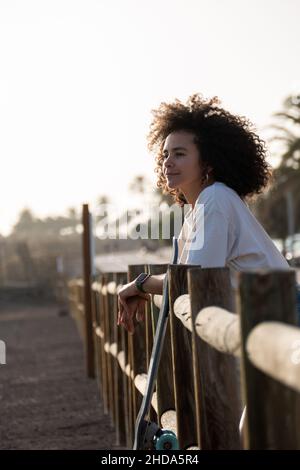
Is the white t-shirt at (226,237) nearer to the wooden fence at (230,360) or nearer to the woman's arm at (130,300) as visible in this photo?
the wooden fence at (230,360)

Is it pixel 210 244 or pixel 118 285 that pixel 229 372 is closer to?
pixel 210 244

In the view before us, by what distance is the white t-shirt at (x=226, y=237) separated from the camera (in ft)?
10.5

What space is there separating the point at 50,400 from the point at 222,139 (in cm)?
598

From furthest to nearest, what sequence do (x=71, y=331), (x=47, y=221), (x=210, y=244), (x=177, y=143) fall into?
(x=47, y=221) < (x=71, y=331) < (x=177, y=143) < (x=210, y=244)

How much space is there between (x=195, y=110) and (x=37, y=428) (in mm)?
4291

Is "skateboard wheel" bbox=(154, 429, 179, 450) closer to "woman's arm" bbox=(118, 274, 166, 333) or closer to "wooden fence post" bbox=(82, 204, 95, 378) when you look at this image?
"woman's arm" bbox=(118, 274, 166, 333)

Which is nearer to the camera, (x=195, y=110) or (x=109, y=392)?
(x=195, y=110)

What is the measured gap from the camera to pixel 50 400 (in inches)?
369

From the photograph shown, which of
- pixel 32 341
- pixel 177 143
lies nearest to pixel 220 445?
pixel 177 143

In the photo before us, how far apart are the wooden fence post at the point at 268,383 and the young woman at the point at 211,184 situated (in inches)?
47.8

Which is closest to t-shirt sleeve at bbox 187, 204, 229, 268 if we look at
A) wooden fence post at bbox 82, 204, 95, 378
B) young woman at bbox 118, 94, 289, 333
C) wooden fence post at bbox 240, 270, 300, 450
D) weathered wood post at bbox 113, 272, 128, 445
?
young woman at bbox 118, 94, 289, 333

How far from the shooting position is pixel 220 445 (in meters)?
2.69

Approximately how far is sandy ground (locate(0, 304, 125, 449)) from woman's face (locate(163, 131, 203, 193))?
335 cm

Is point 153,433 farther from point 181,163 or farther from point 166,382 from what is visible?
point 181,163
